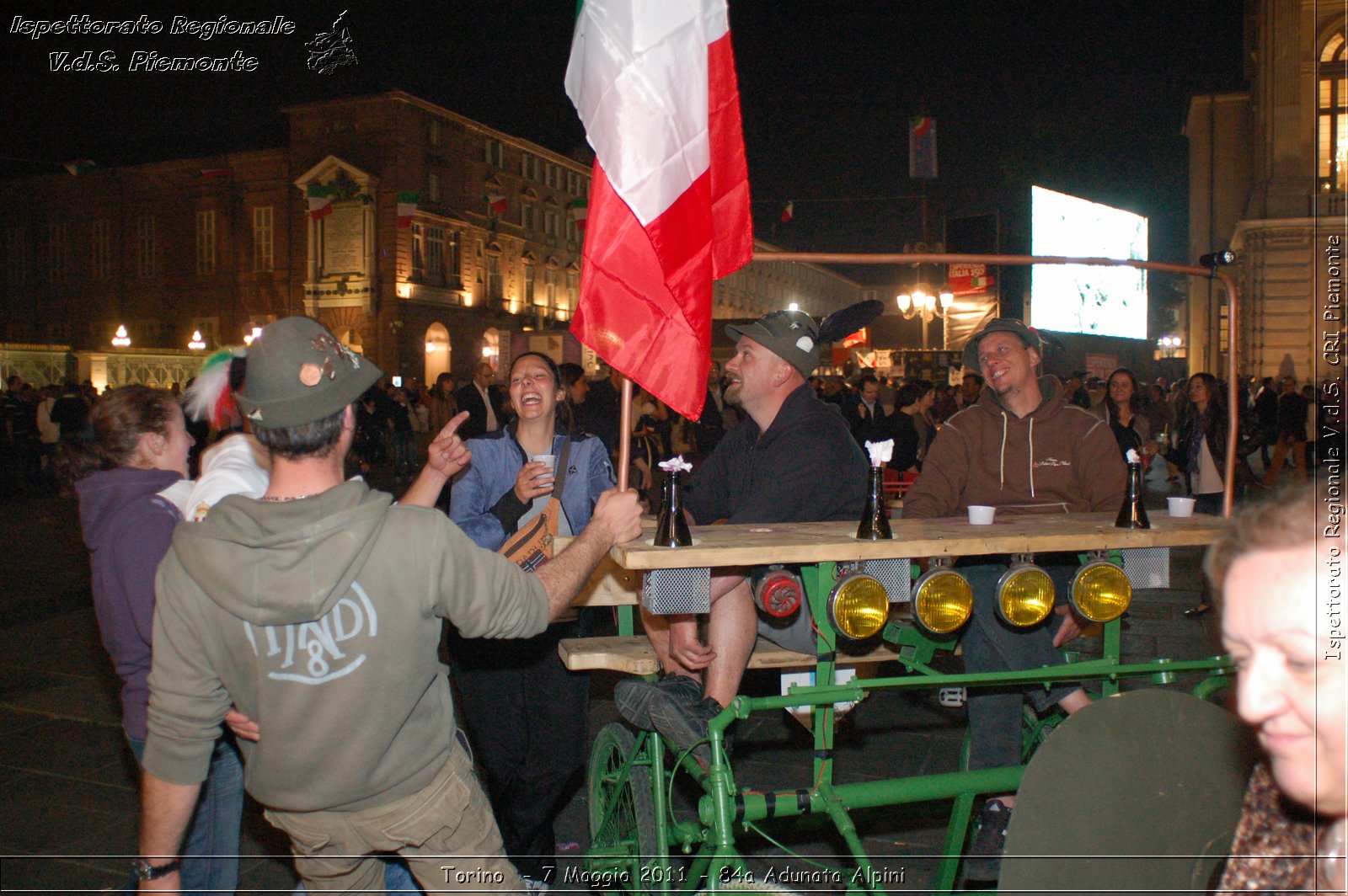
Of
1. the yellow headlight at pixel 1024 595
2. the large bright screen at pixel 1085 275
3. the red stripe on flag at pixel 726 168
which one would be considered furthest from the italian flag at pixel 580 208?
the large bright screen at pixel 1085 275

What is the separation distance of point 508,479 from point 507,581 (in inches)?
76.0

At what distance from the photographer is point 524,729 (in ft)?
12.5

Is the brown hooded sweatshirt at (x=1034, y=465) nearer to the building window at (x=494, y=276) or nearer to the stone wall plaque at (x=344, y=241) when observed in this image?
the stone wall plaque at (x=344, y=241)

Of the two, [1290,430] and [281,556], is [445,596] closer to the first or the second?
[281,556]

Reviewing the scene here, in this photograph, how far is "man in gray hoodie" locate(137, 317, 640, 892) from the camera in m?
1.98

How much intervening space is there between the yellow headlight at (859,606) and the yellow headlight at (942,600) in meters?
0.17

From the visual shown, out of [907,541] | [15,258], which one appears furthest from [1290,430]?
[15,258]

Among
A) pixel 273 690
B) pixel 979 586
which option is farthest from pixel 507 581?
pixel 979 586

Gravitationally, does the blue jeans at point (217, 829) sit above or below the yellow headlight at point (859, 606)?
below

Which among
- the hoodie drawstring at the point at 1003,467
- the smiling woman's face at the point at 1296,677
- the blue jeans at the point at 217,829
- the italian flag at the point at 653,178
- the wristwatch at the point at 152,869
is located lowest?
the blue jeans at the point at 217,829

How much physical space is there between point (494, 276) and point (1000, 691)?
56763 millimetres

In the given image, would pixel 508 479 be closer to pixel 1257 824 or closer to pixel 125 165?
pixel 1257 824

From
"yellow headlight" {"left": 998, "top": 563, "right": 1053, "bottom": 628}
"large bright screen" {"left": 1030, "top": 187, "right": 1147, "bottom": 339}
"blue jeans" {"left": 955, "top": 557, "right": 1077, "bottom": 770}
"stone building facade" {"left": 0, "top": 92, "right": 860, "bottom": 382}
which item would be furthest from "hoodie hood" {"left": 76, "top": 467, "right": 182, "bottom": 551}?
"stone building facade" {"left": 0, "top": 92, "right": 860, "bottom": 382}

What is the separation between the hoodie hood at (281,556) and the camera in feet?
6.39
